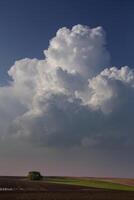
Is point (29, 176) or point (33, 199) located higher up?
point (29, 176)

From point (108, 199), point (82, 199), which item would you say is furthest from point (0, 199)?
point (108, 199)

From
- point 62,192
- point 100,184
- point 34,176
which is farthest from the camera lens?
point 34,176

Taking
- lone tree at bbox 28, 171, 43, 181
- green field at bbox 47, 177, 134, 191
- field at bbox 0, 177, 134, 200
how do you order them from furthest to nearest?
lone tree at bbox 28, 171, 43, 181 → green field at bbox 47, 177, 134, 191 → field at bbox 0, 177, 134, 200

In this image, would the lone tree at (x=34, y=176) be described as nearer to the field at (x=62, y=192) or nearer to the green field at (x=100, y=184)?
the green field at (x=100, y=184)

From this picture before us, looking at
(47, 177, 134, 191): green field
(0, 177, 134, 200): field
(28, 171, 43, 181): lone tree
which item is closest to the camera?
(0, 177, 134, 200): field

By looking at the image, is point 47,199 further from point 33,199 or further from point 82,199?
point 82,199

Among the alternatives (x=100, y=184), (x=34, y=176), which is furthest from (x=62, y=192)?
(x=34, y=176)

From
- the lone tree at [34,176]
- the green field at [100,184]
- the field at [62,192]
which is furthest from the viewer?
the lone tree at [34,176]

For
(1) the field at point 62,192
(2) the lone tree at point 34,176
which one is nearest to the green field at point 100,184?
(1) the field at point 62,192

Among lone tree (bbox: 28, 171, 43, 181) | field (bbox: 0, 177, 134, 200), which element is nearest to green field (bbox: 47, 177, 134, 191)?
field (bbox: 0, 177, 134, 200)

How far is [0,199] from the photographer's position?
43.2m

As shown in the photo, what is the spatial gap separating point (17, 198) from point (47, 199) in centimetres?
369

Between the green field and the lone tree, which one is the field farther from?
the lone tree

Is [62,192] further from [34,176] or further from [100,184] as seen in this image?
[34,176]
